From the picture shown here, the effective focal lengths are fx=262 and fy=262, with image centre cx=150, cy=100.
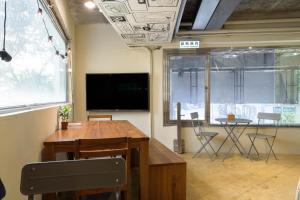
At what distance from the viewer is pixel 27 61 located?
2340mm

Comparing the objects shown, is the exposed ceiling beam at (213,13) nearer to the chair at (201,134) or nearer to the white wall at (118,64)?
the white wall at (118,64)

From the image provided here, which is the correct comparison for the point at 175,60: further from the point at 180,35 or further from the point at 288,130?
the point at 288,130

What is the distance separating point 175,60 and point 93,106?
1.99m

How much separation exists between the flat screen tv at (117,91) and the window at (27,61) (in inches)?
71.2

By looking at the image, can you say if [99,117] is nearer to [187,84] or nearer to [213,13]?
[187,84]

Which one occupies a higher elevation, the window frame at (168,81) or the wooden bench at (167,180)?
the window frame at (168,81)

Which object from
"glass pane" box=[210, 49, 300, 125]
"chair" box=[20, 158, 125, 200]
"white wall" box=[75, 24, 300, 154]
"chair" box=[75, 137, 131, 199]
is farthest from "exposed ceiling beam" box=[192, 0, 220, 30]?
"chair" box=[20, 158, 125, 200]

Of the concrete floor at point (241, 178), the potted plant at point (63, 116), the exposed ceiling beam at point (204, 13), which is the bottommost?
the concrete floor at point (241, 178)

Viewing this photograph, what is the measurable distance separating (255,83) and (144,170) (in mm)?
3872

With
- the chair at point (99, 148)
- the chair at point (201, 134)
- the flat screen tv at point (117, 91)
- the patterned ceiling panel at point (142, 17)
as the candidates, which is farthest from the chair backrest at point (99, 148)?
the flat screen tv at point (117, 91)

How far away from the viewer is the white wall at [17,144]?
1.52 metres

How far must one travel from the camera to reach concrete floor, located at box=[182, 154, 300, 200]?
3.13 meters

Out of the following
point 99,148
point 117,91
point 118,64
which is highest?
point 118,64

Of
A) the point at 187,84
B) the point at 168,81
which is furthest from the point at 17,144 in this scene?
the point at 187,84
